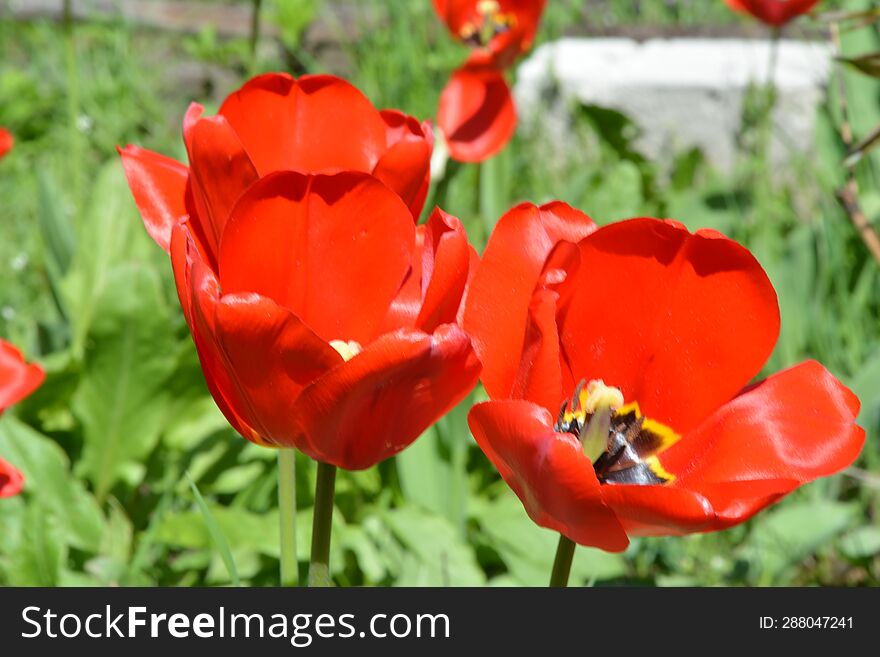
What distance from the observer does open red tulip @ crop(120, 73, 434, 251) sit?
2.44ft

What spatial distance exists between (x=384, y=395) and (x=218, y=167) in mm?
183

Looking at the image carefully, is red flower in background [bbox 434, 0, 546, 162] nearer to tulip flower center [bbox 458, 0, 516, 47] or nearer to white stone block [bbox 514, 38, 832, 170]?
tulip flower center [bbox 458, 0, 516, 47]

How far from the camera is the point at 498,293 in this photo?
70 centimetres

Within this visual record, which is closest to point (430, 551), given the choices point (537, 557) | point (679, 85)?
point (537, 557)

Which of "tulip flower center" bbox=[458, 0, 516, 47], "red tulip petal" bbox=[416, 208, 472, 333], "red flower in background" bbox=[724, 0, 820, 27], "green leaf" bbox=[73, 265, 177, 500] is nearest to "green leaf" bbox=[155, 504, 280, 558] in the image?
"green leaf" bbox=[73, 265, 177, 500]

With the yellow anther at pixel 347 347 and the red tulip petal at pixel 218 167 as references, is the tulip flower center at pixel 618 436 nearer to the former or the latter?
the yellow anther at pixel 347 347

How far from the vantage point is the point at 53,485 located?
155cm

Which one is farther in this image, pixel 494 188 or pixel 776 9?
pixel 494 188

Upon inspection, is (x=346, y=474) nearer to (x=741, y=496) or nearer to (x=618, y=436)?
(x=618, y=436)

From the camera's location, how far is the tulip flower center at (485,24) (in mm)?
1888

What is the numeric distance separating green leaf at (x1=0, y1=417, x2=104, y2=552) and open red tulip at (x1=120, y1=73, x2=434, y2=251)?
0.87 meters

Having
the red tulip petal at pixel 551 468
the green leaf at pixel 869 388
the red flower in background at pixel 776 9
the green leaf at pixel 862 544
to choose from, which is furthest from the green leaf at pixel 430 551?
the red flower in background at pixel 776 9

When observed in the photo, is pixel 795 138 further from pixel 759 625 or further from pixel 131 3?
pixel 759 625

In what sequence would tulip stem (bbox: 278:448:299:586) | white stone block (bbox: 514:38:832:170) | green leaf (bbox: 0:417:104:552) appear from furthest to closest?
white stone block (bbox: 514:38:832:170), green leaf (bbox: 0:417:104:552), tulip stem (bbox: 278:448:299:586)
